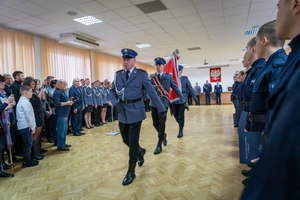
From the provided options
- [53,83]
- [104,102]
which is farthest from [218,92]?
[53,83]

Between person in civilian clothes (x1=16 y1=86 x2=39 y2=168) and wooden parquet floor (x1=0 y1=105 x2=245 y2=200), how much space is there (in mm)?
244

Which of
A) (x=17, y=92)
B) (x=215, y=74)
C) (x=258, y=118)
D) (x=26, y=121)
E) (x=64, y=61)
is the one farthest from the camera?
(x=215, y=74)

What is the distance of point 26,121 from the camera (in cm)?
303

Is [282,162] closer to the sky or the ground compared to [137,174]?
closer to the sky

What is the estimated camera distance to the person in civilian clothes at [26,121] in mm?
2987

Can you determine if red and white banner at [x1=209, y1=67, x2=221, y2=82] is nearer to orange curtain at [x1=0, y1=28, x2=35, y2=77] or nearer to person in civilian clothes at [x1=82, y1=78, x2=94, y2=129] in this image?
person in civilian clothes at [x1=82, y1=78, x2=94, y2=129]

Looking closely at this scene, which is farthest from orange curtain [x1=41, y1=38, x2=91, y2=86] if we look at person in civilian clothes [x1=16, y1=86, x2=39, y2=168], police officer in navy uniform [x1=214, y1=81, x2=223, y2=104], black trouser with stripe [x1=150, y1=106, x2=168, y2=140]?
police officer in navy uniform [x1=214, y1=81, x2=223, y2=104]

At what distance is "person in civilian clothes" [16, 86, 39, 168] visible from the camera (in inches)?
118

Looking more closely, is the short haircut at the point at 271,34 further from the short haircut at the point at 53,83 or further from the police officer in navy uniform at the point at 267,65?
the short haircut at the point at 53,83

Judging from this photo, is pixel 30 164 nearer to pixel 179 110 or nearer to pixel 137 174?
pixel 137 174

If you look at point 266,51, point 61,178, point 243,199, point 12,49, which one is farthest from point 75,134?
point 243,199

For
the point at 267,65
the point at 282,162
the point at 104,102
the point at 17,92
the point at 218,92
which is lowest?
the point at 104,102

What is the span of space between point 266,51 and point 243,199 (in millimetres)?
1556

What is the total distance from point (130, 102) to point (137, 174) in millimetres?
1005
